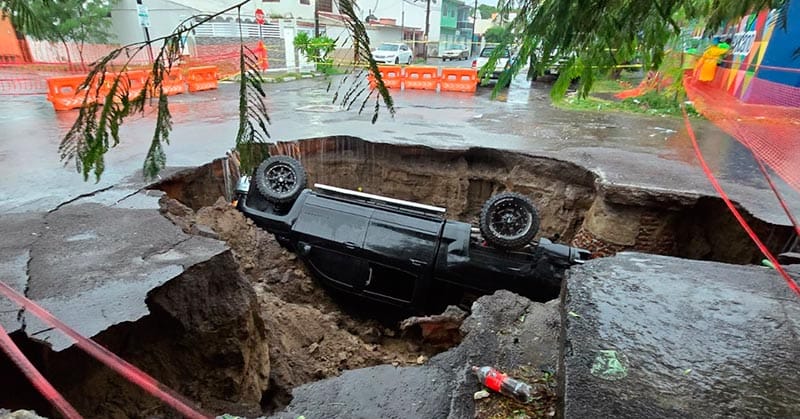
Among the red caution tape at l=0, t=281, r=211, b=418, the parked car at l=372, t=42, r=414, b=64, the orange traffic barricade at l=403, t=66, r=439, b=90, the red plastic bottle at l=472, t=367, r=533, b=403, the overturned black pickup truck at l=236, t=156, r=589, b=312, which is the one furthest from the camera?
the parked car at l=372, t=42, r=414, b=64

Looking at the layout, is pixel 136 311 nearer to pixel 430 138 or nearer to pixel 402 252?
pixel 402 252

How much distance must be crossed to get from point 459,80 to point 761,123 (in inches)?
402

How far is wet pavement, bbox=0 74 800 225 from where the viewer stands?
571 cm

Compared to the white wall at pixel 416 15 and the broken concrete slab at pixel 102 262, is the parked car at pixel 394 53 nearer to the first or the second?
the white wall at pixel 416 15

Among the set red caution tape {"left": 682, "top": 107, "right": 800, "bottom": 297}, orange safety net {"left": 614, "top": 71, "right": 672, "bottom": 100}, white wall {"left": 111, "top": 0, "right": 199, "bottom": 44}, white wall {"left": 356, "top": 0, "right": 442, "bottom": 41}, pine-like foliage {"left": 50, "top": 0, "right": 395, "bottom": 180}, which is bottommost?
red caution tape {"left": 682, "top": 107, "right": 800, "bottom": 297}

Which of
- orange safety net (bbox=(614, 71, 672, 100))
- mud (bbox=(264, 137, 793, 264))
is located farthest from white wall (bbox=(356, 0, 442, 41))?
mud (bbox=(264, 137, 793, 264))

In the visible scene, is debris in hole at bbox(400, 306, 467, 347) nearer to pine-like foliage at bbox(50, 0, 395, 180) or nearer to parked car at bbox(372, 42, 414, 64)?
pine-like foliage at bbox(50, 0, 395, 180)

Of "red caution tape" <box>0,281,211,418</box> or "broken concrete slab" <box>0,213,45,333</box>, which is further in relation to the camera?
"broken concrete slab" <box>0,213,45,333</box>

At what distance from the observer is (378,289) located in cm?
543

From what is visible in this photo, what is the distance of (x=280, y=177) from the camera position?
230 inches

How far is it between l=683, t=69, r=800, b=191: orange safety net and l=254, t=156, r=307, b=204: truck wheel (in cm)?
697

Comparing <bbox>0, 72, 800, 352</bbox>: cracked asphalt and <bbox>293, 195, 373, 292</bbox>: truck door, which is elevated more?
<bbox>0, 72, 800, 352</bbox>: cracked asphalt

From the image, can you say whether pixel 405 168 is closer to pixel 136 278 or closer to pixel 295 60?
pixel 136 278

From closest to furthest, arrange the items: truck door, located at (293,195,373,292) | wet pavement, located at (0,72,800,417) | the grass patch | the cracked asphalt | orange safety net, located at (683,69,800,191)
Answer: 1. wet pavement, located at (0,72,800,417)
2. the cracked asphalt
3. truck door, located at (293,195,373,292)
4. orange safety net, located at (683,69,800,191)
5. the grass patch
